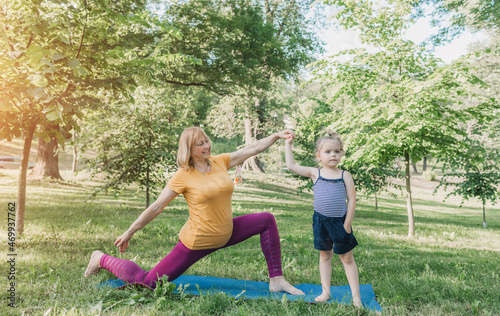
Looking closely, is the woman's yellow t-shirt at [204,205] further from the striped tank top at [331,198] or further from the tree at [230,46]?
the tree at [230,46]

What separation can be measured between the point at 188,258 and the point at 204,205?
570 mm

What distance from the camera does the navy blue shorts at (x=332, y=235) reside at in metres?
3.12

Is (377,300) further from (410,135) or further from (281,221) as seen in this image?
(281,221)

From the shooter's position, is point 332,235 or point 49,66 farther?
point 49,66

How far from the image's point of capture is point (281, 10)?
2122cm

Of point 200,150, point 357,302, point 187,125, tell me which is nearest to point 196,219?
point 200,150

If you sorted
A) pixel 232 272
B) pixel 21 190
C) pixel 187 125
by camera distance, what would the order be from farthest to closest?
pixel 187 125 → pixel 21 190 → pixel 232 272

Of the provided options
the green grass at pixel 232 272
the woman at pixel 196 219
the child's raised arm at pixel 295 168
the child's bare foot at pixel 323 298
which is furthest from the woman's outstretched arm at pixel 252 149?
the child's bare foot at pixel 323 298

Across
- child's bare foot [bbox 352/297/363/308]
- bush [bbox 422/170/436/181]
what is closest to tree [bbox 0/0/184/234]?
child's bare foot [bbox 352/297/363/308]

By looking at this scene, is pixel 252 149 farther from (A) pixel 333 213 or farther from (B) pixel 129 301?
(B) pixel 129 301

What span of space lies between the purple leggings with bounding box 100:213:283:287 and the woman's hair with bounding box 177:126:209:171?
836mm

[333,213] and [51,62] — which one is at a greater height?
[51,62]

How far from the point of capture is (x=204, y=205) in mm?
3357

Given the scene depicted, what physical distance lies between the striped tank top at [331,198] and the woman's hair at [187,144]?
1.33m
